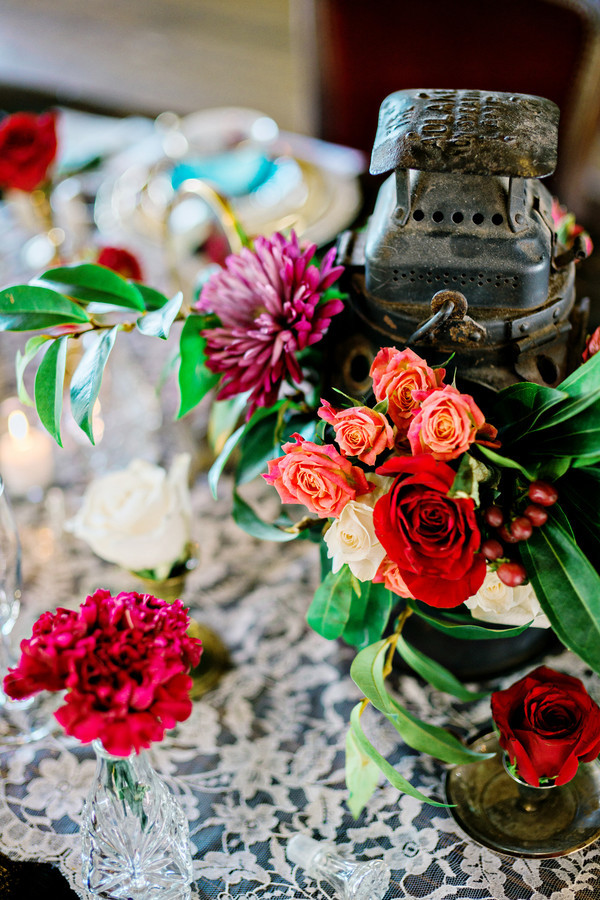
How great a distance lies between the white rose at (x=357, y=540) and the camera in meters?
0.52

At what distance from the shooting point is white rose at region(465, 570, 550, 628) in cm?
55

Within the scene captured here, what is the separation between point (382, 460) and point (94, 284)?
305 mm

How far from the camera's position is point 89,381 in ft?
2.02

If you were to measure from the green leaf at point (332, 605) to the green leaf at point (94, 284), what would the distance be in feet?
0.95

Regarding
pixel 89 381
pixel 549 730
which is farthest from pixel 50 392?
pixel 549 730

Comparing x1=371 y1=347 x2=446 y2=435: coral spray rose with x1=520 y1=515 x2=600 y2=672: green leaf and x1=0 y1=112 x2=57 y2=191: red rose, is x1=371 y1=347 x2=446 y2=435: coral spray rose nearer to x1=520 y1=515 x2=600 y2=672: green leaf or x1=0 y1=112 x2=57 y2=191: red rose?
x1=520 y1=515 x2=600 y2=672: green leaf

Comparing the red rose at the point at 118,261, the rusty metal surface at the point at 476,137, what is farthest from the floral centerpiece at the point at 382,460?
the red rose at the point at 118,261

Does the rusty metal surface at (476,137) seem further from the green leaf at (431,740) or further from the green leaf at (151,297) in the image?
the green leaf at (431,740)

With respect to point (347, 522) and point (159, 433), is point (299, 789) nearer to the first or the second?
point (347, 522)

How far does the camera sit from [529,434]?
1.80 ft

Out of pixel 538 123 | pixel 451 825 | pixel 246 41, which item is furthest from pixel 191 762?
pixel 246 41

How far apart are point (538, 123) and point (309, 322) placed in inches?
8.7

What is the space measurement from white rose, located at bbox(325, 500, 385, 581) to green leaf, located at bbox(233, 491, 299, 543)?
12cm

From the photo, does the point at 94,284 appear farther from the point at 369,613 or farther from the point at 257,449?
the point at 369,613
